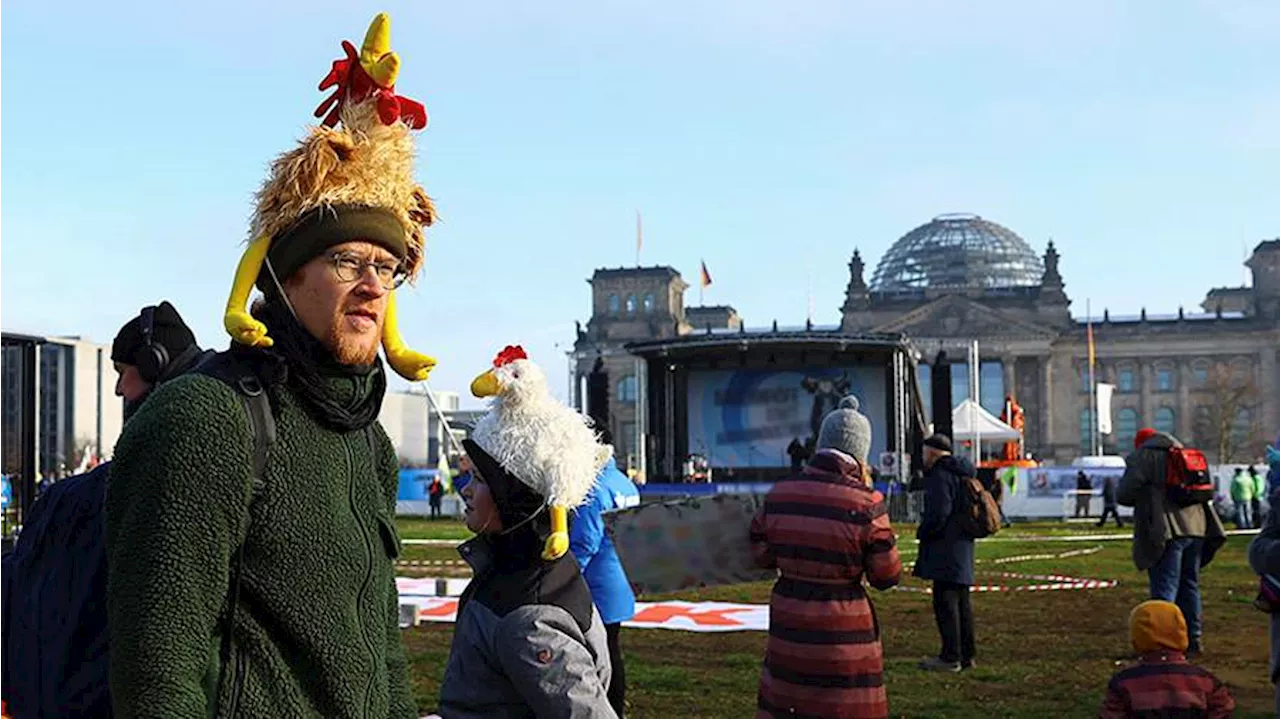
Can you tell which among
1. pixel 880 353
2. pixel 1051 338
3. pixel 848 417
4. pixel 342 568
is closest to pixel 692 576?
pixel 848 417

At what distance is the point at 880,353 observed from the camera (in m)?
39.9

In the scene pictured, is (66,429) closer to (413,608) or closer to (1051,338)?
(413,608)

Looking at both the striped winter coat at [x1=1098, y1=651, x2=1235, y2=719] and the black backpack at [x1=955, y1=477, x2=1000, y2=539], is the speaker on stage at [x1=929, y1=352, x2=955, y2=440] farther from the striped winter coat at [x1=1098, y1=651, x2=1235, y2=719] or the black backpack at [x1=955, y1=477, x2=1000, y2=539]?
the striped winter coat at [x1=1098, y1=651, x2=1235, y2=719]

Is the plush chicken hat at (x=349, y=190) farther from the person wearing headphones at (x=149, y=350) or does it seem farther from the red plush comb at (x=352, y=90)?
the person wearing headphones at (x=149, y=350)

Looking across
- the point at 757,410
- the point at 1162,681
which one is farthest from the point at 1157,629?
the point at 757,410

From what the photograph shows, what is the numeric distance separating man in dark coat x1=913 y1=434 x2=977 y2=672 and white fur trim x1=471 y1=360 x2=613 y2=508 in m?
6.28

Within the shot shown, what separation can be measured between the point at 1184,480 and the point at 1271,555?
15.2ft

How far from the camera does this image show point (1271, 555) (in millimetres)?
6168

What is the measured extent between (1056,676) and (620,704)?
4401 mm

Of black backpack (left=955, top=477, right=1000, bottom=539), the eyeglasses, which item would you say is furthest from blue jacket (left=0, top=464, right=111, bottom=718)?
black backpack (left=955, top=477, right=1000, bottom=539)

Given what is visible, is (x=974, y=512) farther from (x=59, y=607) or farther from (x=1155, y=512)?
(x=59, y=607)

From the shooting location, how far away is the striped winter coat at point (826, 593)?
602cm

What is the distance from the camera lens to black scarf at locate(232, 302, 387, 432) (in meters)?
2.54

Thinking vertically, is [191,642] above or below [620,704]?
above
